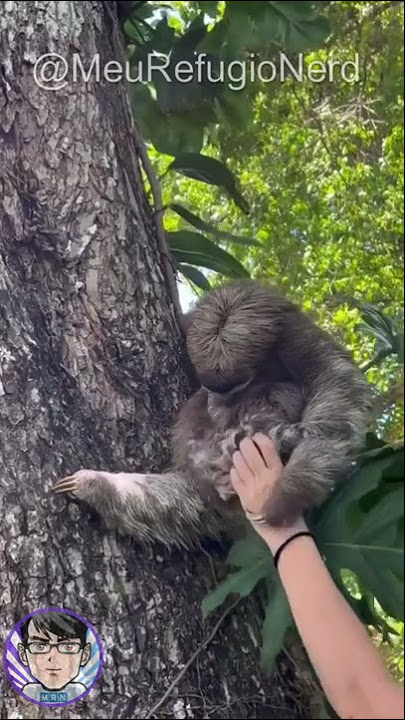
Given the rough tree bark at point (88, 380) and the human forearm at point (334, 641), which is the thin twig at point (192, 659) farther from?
the human forearm at point (334, 641)

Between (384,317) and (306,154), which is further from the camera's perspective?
(306,154)

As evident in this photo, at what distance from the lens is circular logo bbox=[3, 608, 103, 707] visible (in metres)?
1.88

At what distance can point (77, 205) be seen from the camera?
237cm

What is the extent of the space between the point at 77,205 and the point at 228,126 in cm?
78

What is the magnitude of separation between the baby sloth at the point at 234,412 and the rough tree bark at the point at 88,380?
6cm

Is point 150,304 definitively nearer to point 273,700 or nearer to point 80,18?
point 80,18

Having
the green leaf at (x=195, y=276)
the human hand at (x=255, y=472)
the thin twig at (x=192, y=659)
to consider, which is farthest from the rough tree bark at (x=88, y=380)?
the green leaf at (x=195, y=276)

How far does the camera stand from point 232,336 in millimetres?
2254

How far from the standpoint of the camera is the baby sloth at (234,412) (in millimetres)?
2092

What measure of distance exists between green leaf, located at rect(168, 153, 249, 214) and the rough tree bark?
1.12 ft

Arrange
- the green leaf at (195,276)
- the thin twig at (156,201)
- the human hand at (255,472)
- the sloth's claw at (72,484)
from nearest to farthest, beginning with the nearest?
1. the human hand at (255,472)
2. the sloth's claw at (72,484)
3. the thin twig at (156,201)
4. the green leaf at (195,276)

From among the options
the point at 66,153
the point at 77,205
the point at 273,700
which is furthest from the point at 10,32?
the point at 273,700

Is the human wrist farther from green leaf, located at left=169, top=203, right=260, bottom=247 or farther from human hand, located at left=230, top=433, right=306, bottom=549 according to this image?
green leaf, located at left=169, top=203, right=260, bottom=247

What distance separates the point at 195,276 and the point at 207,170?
36 cm
